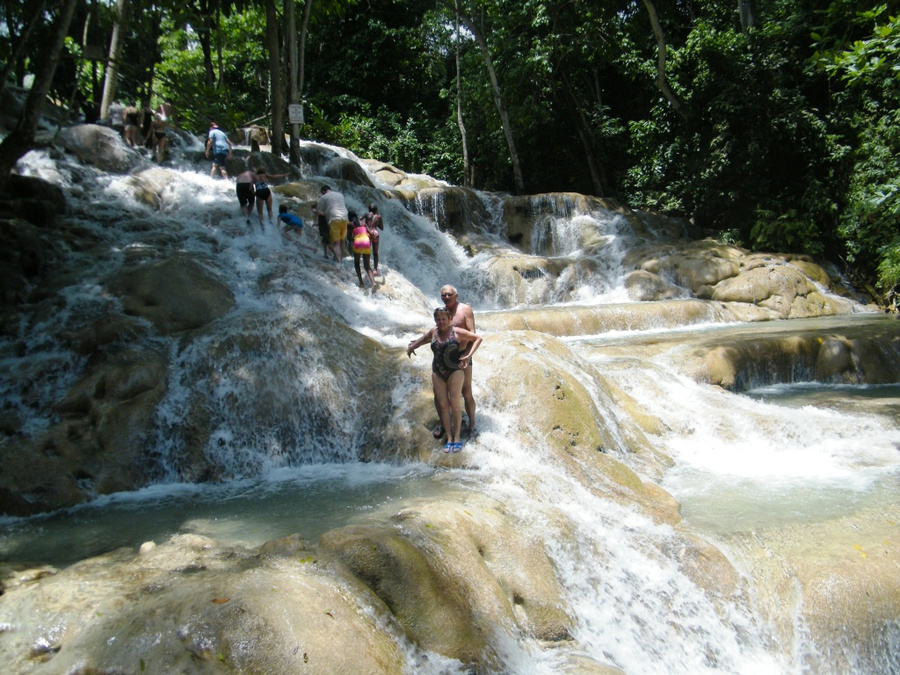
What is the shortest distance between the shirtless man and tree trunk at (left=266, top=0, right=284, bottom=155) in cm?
1160

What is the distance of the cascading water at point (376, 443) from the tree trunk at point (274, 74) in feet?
19.0

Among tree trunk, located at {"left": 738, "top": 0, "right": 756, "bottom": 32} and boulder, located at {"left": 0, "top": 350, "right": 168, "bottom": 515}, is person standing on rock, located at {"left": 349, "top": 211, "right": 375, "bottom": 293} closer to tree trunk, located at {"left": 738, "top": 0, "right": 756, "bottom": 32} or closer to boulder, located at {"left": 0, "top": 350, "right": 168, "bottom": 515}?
boulder, located at {"left": 0, "top": 350, "right": 168, "bottom": 515}

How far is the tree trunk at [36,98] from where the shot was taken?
24.2 ft

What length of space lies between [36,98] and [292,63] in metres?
9.11

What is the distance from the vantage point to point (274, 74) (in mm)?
15742

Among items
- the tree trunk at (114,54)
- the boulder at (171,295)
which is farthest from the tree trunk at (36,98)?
the tree trunk at (114,54)

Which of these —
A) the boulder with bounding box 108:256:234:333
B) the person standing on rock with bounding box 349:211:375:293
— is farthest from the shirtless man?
the person standing on rock with bounding box 349:211:375:293

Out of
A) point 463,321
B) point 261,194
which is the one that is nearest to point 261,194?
point 261,194

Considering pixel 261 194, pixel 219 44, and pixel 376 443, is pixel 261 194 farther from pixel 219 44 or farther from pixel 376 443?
pixel 219 44

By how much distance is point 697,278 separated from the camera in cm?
1518

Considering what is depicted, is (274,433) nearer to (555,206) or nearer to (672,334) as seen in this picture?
(672,334)

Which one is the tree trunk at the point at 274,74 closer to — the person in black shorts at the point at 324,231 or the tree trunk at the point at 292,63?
the tree trunk at the point at 292,63

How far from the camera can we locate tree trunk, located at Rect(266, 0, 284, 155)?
50.9ft

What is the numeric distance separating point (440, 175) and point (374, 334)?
711 inches
